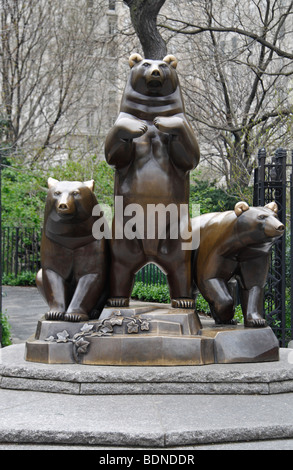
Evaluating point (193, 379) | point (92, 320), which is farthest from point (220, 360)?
point (92, 320)

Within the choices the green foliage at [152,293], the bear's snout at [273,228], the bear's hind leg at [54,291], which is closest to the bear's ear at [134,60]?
the bear's snout at [273,228]

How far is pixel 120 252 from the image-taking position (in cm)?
453

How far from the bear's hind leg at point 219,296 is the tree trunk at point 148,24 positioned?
793 cm

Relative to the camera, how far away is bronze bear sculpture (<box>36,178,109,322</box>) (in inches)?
171

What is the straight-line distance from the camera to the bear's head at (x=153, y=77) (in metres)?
4.40

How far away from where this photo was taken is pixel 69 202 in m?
4.21

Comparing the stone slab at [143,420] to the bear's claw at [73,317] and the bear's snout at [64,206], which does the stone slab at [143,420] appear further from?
the bear's snout at [64,206]

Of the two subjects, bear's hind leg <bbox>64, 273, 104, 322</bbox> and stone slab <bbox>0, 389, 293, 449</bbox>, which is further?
bear's hind leg <bbox>64, 273, 104, 322</bbox>

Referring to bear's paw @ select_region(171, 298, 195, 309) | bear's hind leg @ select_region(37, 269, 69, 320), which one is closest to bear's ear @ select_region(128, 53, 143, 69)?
bear's hind leg @ select_region(37, 269, 69, 320)

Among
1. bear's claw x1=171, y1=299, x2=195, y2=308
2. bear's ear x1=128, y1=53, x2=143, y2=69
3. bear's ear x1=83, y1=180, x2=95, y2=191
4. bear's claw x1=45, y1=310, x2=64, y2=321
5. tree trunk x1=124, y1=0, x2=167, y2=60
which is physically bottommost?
bear's claw x1=45, y1=310, x2=64, y2=321

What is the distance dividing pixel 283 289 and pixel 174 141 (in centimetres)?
340

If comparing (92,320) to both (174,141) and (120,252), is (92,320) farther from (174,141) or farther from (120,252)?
(174,141)

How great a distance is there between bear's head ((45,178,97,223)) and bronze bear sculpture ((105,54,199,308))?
306 mm

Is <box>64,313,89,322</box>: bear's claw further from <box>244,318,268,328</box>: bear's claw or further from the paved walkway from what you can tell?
<box>244,318,268,328</box>: bear's claw
